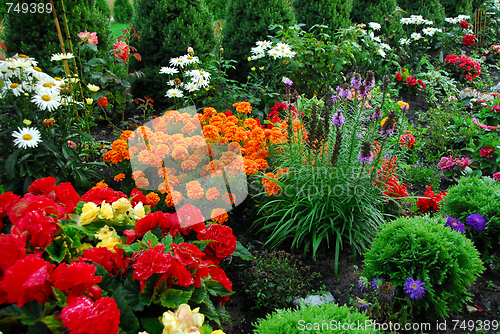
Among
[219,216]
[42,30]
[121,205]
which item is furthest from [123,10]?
[121,205]

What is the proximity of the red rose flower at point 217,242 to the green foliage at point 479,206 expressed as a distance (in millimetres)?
1752

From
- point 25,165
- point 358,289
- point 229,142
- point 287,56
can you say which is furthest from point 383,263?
point 287,56

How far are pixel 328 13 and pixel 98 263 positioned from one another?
6.12m

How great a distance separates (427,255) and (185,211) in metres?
1.43

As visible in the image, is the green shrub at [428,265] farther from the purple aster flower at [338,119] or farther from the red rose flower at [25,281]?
the red rose flower at [25,281]

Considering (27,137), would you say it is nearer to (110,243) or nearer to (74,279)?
(110,243)

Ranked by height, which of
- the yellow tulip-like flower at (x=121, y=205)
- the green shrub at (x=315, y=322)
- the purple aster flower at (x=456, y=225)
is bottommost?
the purple aster flower at (x=456, y=225)

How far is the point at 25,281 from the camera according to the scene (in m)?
1.18

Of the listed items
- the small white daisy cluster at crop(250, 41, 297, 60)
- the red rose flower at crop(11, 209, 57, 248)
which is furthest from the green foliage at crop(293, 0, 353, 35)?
the red rose flower at crop(11, 209, 57, 248)

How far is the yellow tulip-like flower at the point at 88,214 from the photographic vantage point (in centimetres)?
173

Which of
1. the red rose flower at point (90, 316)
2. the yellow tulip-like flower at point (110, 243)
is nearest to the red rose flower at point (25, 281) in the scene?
the red rose flower at point (90, 316)

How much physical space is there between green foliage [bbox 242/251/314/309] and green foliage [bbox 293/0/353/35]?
503 cm

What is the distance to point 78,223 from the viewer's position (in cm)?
177

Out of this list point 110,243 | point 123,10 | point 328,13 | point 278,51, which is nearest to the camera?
point 110,243
